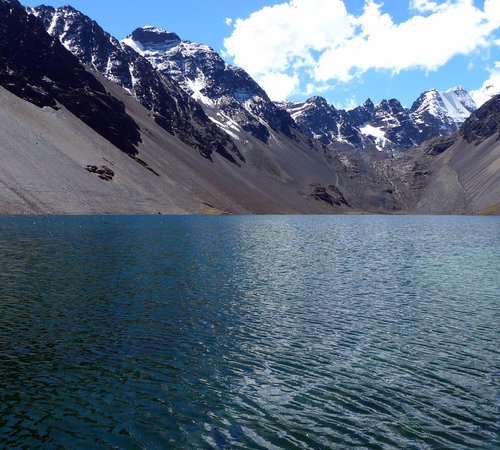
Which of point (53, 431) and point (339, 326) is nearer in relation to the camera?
point (53, 431)

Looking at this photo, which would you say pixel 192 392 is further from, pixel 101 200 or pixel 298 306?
pixel 101 200

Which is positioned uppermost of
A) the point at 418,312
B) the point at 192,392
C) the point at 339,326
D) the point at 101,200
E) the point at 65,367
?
the point at 418,312

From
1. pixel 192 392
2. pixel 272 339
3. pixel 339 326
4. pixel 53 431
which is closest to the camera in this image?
pixel 53 431

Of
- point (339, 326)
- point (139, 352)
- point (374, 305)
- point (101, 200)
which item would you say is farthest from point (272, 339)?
point (101, 200)

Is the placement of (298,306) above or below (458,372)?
below

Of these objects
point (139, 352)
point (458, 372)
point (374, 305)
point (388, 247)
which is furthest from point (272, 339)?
point (388, 247)

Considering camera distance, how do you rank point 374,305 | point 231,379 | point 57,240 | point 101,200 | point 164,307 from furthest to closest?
point 101,200, point 57,240, point 374,305, point 164,307, point 231,379
